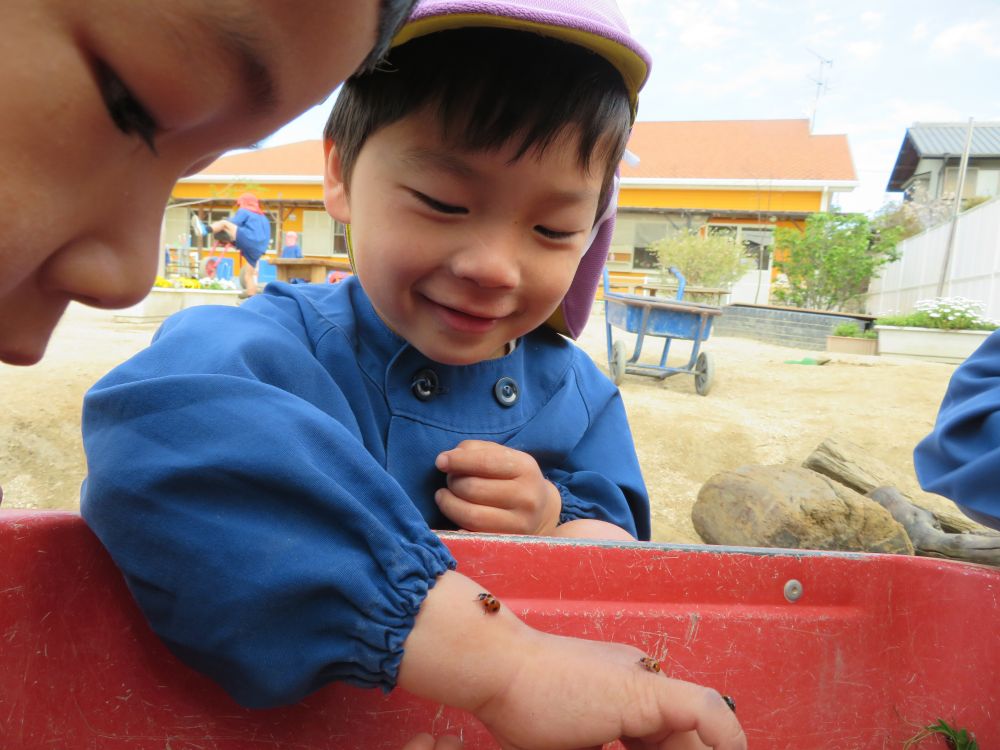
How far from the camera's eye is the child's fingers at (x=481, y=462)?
1.03m

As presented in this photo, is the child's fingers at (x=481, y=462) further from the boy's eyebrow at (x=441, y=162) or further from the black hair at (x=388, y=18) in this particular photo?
the black hair at (x=388, y=18)

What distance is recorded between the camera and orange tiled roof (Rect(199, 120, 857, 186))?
1630 cm

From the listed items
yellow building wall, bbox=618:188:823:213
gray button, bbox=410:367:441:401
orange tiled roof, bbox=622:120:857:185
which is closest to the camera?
gray button, bbox=410:367:441:401

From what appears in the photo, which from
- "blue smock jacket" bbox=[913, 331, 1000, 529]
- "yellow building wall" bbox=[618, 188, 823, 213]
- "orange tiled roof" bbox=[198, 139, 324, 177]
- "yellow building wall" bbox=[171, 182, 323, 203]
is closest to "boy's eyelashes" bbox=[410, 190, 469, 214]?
"blue smock jacket" bbox=[913, 331, 1000, 529]

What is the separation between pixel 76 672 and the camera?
727 millimetres

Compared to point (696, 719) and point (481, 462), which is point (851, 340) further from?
point (696, 719)

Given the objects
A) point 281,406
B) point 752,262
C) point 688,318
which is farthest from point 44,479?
point 752,262

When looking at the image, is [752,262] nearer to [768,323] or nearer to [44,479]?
[768,323]

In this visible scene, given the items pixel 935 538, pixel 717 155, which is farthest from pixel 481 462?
pixel 717 155

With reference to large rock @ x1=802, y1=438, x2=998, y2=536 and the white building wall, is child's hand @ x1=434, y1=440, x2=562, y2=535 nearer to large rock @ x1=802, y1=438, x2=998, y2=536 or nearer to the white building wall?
large rock @ x1=802, y1=438, x2=998, y2=536

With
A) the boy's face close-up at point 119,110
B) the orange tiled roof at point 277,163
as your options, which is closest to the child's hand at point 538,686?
the boy's face close-up at point 119,110

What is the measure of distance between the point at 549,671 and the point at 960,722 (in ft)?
1.78

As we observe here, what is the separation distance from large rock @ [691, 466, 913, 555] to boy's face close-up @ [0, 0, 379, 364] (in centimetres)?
206

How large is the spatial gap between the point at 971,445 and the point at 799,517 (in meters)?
1.03
